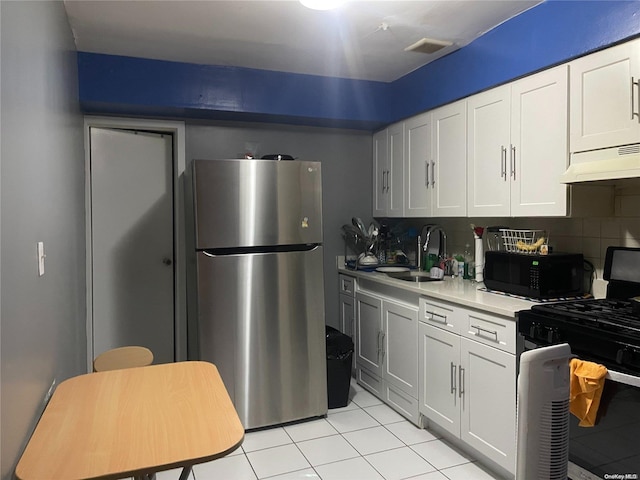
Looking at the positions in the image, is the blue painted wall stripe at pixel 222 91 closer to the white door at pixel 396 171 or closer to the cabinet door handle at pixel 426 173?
the white door at pixel 396 171

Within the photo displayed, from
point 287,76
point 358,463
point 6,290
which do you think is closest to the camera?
point 6,290

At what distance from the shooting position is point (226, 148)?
11.8 feet

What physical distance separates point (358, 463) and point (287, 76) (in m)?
2.53

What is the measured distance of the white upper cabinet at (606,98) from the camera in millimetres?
1929

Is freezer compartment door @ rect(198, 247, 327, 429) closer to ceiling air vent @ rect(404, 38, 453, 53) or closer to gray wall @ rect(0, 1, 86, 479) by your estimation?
gray wall @ rect(0, 1, 86, 479)

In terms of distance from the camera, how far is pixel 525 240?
8.77 ft

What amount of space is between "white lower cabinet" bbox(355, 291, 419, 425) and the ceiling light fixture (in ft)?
5.75

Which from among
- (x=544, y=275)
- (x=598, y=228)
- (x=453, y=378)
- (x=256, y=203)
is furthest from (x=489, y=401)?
(x=256, y=203)

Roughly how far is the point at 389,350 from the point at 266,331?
2.85ft

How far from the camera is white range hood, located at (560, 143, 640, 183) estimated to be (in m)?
1.87

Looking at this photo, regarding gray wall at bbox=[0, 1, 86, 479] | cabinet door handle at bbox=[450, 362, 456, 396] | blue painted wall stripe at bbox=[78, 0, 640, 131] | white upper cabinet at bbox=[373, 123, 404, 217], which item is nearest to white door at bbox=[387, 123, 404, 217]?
white upper cabinet at bbox=[373, 123, 404, 217]

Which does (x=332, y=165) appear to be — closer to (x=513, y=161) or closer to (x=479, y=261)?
(x=479, y=261)

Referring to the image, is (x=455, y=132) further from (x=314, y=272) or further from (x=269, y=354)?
(x=269, y=354)

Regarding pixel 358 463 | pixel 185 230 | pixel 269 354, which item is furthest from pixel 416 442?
pixel 185 230
